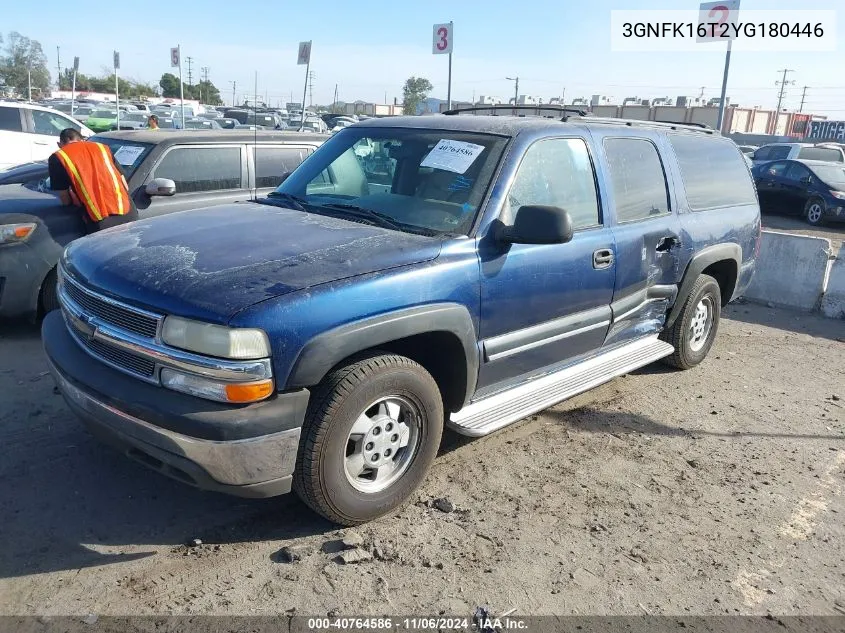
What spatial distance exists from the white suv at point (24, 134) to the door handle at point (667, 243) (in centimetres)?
1010

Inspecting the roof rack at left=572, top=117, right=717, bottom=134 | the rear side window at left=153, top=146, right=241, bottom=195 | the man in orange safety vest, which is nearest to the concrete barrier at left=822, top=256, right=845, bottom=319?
the roof rack at left=572, top=117, right=717, bottom=134

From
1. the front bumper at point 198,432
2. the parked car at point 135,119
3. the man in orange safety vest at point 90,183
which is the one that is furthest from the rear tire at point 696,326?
the parked car at point 135,119

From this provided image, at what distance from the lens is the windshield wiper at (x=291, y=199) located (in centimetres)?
401

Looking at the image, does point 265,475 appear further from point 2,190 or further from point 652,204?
point 2,190

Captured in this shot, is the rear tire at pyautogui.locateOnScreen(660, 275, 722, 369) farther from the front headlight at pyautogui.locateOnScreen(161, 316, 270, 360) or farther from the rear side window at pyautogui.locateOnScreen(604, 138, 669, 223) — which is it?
the front headlight at pyautogui.locateOnScreen(161, 316, 270, 360)

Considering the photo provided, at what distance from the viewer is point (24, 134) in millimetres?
11695

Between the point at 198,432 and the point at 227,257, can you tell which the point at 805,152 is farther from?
the point at 198,432

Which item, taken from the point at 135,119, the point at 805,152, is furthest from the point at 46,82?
the point at 805,152

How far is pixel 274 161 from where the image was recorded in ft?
23.3

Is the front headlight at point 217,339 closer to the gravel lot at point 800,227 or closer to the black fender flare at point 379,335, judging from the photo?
the black fender flare at point 379,335

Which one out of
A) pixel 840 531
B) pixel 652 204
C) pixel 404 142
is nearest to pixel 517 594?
pixel 840 531

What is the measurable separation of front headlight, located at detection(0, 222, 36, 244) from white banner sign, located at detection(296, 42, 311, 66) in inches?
311

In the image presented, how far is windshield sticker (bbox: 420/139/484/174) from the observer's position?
3.75 meters

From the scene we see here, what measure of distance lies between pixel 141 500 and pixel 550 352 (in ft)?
7.68
